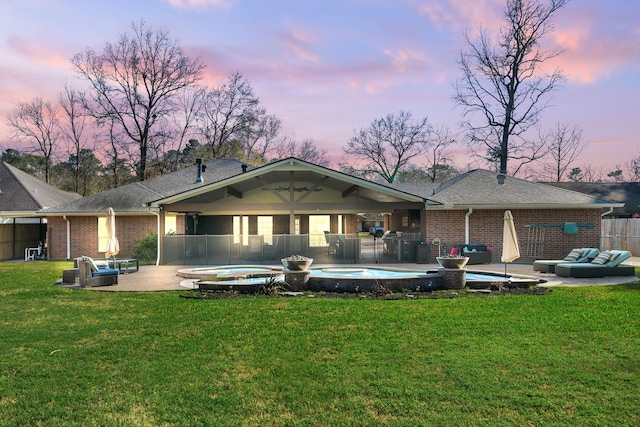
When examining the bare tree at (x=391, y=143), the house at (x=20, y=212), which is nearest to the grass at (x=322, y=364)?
the house at (x=20, y=212)

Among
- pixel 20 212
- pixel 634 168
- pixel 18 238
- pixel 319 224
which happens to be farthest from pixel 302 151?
pixel 634 168

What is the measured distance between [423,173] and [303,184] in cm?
3333

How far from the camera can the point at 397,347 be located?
21.0ft

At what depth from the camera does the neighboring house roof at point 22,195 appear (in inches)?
952

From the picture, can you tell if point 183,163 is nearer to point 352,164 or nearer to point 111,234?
point 352,164

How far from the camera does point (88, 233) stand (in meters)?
22.5

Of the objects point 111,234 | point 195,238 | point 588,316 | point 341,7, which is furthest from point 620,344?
point 195,238

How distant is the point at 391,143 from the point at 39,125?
33.8 meters

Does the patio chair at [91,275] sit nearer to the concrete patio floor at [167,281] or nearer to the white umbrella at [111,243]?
the concrete patio floor at [167,281]

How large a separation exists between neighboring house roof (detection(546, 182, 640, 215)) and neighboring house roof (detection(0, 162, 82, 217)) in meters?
32.6

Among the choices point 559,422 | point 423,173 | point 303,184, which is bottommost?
point 559,422

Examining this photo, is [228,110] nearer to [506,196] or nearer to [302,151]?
[302,151]

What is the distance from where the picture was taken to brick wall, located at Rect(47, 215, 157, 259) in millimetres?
21938

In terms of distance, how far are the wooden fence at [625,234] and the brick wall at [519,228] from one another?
3.37 m
